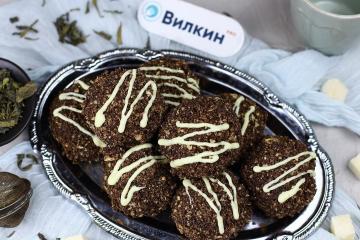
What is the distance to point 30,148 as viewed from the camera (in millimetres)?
1553

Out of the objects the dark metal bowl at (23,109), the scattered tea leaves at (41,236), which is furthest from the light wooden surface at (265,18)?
the scattered tea leaves at (41,236)

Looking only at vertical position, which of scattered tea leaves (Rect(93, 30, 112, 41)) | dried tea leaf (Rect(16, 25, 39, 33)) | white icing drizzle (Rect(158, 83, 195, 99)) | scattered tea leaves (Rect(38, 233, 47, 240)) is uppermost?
white icing drizzle (Rect(158, 83, 195, 99))

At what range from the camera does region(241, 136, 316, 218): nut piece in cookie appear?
4.57ft

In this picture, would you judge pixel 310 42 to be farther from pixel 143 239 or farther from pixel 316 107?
pixel 143 239

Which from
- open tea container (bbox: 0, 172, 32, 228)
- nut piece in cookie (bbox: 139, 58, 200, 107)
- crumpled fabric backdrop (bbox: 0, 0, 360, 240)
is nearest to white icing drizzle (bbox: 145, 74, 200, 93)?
nut piece in cookie (bbox: 139, 58, 200, 107)

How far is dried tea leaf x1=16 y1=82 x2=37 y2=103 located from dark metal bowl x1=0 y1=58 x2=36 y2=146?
0.01 m

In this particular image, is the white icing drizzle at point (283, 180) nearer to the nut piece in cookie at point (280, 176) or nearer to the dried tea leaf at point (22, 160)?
the nut piece in cookie at point (280, 176)

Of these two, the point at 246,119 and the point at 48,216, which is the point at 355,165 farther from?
the point at 48,216

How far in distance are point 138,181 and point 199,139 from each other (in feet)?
0.60

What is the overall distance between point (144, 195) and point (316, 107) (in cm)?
60

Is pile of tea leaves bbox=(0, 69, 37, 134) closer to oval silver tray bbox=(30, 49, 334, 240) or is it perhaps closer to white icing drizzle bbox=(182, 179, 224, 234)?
oval silver tray bbox=(30, 49, 334, 240)

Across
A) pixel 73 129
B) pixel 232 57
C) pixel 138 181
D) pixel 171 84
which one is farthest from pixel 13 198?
pixel 232 57

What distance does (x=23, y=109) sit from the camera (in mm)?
1505

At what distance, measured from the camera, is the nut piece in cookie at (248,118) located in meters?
1.46
